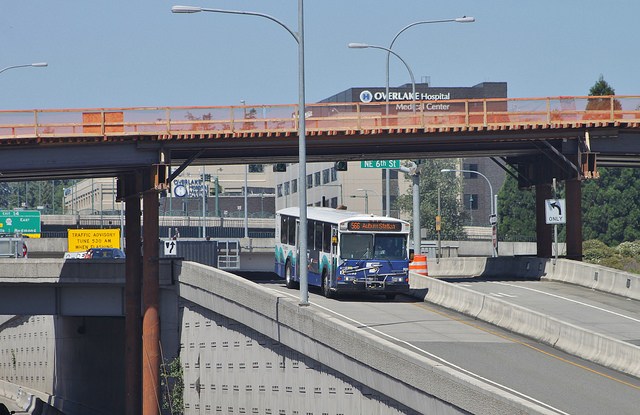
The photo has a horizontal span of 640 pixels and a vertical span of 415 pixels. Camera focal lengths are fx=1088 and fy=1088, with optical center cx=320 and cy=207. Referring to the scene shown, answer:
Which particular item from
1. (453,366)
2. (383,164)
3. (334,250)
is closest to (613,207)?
(383,164)

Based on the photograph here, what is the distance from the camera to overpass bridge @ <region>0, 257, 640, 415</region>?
22375 millimetres

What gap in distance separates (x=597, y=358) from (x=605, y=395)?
4.59 metres

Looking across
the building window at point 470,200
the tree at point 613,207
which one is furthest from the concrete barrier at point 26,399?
the building window at point 470,200

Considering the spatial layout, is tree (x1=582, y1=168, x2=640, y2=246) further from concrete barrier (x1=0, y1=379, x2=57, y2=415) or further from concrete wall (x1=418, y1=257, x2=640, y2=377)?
concrete barrier (x1=0, y1=379, x2=57, y2=415)

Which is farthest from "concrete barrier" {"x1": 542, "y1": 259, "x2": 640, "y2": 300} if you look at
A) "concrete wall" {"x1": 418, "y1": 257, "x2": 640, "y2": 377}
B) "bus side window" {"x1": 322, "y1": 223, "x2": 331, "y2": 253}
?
"bus side window" {"x1": 322, "y1": 223, "x2": 331, "y2": 253}

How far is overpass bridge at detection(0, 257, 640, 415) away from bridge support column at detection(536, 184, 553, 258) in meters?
2.25

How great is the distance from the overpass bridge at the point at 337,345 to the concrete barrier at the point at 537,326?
4 cm

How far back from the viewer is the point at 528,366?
24734mm

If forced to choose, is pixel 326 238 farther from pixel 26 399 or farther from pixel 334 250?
pixel 26 399

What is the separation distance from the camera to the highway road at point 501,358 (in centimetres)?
2118

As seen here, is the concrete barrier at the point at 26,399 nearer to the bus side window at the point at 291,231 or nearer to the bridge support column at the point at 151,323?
the bridge support column at the point at 151,323

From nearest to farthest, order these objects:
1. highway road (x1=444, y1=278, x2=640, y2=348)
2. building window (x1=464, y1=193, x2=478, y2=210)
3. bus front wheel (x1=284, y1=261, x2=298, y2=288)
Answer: highway road (x1=444, y1=278, x2=640, y2=348), bus front wheel (x1=284, y1=261, x2=298, y2=288), building window (x1=464, y1=193, x2=478, y2=210)

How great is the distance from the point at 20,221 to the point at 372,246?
63713mm

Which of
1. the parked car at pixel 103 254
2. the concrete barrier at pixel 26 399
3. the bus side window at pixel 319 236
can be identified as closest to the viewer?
the bus side window at pixel 319 236
